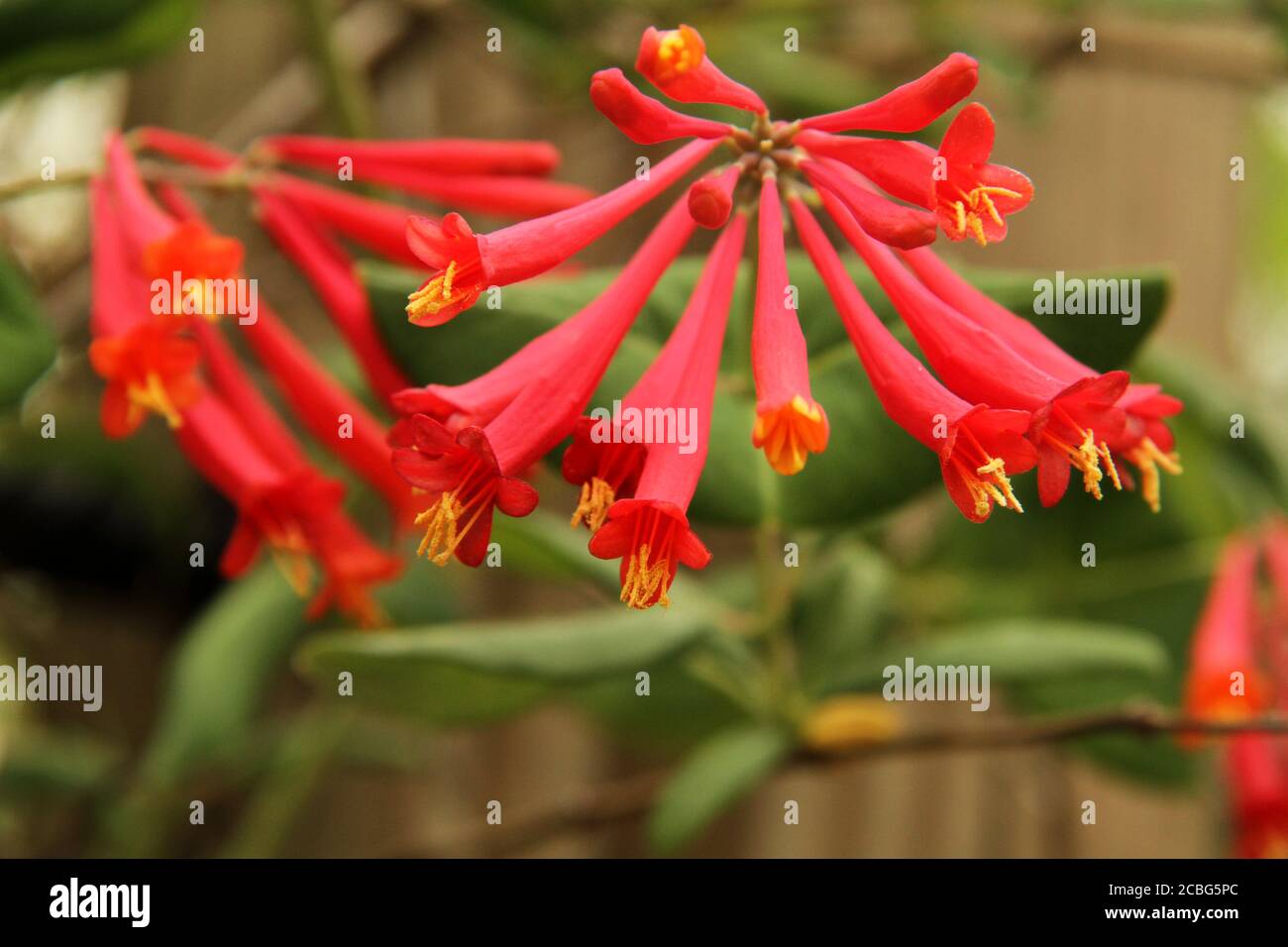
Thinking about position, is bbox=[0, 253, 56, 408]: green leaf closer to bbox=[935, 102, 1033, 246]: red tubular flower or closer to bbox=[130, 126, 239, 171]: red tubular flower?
bbox=[130, 126, 239, 171]: red tubular flower

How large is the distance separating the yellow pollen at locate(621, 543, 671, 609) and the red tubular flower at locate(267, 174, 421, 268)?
11.3 inches

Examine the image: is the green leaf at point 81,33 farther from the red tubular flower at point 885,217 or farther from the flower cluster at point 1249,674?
the flower cluster at point 1249,674

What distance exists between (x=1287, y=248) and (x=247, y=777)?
170 centimetres

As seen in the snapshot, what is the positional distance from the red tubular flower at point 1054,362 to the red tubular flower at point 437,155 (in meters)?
0.22

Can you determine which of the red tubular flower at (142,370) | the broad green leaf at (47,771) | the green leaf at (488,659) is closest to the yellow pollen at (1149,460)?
the green leaf at (488,659)

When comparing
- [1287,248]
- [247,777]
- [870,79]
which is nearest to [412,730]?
[247,777]

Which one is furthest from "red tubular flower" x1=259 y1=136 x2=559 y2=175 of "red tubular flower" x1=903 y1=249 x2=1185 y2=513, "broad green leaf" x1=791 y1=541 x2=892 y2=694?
"broad green leaf" x1=791 y1=541 x2=892 y2=694

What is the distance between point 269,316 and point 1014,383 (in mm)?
472

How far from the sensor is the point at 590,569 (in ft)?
2.74

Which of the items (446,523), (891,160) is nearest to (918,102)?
(891,160)

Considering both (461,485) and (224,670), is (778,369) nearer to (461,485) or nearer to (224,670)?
(461,485)

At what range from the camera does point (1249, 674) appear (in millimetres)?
942

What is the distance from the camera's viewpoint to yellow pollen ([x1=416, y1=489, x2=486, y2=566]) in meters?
0.48
